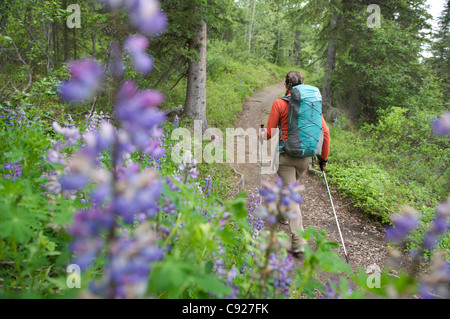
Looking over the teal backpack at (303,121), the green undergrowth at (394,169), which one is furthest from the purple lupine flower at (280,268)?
the green undergrowth at (394,169)

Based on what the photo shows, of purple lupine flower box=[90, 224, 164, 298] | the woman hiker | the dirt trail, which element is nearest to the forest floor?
the dirt trail

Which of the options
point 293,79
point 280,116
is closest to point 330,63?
point 293,79

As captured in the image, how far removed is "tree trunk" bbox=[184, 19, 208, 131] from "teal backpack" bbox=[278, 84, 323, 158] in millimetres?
4136

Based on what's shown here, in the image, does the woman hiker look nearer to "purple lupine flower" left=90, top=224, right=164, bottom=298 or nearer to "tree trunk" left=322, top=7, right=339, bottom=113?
"purple lupine flower" left=90, top=224, right=164, bottom=298

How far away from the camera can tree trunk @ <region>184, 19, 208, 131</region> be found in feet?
23.1

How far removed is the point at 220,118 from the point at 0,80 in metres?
6.44

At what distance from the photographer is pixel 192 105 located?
25.0 ft

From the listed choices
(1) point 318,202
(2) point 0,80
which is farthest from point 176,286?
(2) point 0,80

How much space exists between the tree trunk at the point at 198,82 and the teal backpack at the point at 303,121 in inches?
163

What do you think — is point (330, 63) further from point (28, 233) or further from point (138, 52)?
point (28, 233)

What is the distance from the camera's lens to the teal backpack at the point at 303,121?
12.1 feet

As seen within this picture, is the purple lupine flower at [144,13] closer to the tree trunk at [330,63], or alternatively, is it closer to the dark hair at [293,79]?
the dark hair at [293,79]

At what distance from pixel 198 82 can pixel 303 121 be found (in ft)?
15.0
